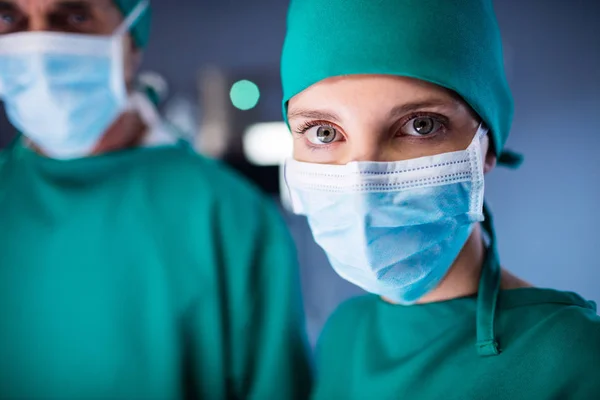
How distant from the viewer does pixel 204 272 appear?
1310 millimetres

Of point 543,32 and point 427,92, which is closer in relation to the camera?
point 427,92

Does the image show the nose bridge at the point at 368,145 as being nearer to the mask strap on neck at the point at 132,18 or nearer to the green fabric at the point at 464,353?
the green fabric at the point at 464,353

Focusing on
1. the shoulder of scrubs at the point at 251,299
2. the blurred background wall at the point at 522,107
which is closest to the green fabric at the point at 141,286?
the shoulder of scrubs at the point at 251,299

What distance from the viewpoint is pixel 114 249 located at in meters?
1.29

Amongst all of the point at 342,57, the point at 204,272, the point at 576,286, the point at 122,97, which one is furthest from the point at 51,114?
the point at 576,286

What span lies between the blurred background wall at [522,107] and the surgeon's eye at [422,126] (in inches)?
25.3

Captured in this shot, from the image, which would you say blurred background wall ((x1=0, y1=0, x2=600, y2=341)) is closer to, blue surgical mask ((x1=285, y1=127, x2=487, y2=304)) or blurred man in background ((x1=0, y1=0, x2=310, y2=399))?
blue surgical mask ((x1=285, y1=127, x2=487, y2=304))

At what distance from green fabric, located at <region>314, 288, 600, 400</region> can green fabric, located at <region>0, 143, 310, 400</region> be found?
324mm

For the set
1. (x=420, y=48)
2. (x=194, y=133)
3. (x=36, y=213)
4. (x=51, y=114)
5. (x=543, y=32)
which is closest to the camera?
(x=420, y=48)

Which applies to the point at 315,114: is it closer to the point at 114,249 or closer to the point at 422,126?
the point at 422,126

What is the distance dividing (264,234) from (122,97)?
54cm

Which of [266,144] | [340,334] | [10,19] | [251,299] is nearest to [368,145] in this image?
[340,334]

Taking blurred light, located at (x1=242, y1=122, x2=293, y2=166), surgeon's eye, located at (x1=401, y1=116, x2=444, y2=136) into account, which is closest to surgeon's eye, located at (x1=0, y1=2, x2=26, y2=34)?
surgeon's eye, located at (x1=401, y1=116, x2=444, y2=136)

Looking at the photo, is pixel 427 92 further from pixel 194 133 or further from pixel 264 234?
pixel 194 133
